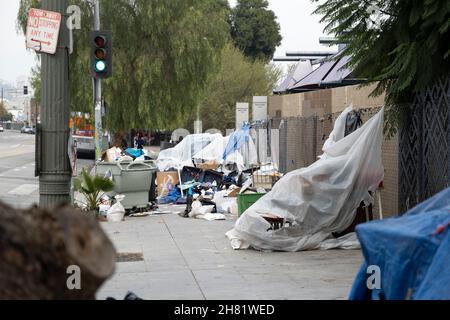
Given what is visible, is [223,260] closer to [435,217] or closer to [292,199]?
[292,199]

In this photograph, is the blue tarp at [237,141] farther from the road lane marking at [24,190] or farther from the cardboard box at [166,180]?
the road lane marking at [24,190]

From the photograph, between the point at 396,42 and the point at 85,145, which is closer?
the point at 396,42

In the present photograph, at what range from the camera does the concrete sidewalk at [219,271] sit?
766 cm

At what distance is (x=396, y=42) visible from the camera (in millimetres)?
9289

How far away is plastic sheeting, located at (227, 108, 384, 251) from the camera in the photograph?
10516 mm

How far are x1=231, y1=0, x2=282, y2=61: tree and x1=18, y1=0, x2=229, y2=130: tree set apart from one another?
34.8 m

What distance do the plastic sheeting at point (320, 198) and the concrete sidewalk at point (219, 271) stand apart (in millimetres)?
264

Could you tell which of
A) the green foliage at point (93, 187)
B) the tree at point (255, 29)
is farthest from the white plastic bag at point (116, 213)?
the tree at point (255, 29)

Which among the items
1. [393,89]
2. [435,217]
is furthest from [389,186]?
[435,217]

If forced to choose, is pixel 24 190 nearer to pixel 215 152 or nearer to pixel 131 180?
pixel 215 152

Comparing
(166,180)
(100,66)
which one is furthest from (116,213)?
(166,180)

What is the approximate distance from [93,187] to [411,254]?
11.1 meters

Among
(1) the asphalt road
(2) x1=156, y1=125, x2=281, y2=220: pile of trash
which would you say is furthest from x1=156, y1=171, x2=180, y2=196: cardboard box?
(1) the asphalt road

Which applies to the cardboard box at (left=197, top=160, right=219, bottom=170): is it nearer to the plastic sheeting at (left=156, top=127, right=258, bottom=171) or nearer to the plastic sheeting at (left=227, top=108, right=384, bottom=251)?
the plastic sheeting at (left=156, top=127, right=258, bottom=171)
